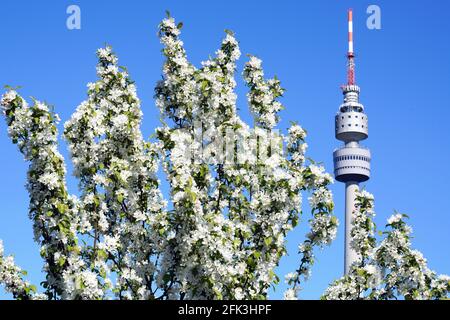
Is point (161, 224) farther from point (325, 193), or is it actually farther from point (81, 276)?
point (325, 193)

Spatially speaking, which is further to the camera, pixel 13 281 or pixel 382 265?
pixel 382 265

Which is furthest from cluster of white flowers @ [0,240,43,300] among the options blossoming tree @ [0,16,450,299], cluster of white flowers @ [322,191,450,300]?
cluster of white flowers @ [322,191,450,300]

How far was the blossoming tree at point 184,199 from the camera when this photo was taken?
62.0 ft

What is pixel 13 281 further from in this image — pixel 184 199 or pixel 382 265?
pixel 382 265

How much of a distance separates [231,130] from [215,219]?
12.3 ft

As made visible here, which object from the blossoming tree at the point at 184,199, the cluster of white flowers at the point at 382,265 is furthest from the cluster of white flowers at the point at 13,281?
the cluster of white flowers at the point at 382,265

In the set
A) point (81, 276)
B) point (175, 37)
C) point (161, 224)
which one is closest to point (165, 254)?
point (161, 224)

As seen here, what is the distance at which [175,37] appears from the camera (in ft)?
78.1

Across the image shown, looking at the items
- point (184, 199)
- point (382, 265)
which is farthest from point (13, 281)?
point (382, 265)

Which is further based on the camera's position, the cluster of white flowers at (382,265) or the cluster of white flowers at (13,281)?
the cluster of white flowers at (382,265)

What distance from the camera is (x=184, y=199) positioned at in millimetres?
18344

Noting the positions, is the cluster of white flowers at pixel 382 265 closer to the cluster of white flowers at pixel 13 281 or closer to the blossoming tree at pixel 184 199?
the blossoming tree at pixel 184 199
